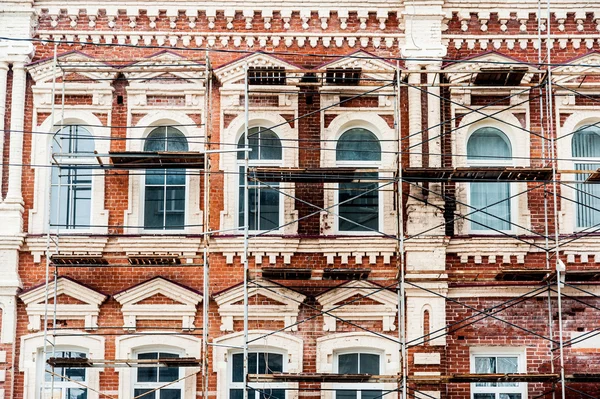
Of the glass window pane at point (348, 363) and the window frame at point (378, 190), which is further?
the window frame at point (378, 190)

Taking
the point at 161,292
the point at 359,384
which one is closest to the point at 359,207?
the point at 359,384

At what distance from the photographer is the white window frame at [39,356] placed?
61.0 ft

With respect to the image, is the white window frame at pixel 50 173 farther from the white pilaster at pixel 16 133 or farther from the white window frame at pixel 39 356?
the white window frame at pixel 39 356

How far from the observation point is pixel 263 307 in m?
18.7

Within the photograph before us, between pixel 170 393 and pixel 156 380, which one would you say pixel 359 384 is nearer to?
pixel 170 393

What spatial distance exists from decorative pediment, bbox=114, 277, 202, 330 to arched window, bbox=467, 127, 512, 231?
201 inches

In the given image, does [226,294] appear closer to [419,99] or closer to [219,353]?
[219,353]

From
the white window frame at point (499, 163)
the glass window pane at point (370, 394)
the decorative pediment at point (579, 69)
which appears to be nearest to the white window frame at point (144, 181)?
the glass window pane at point (370, 394)

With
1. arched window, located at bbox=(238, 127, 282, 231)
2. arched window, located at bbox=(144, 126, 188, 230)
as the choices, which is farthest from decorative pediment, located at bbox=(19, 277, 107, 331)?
arched window, located at bbox=(238, 127, 282, 231)

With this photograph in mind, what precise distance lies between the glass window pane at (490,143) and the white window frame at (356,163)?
4.91 ft

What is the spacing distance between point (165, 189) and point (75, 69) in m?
2.63

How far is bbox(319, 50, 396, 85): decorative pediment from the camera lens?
19531 mm

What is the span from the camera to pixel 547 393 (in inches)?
712

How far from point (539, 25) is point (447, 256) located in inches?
172
